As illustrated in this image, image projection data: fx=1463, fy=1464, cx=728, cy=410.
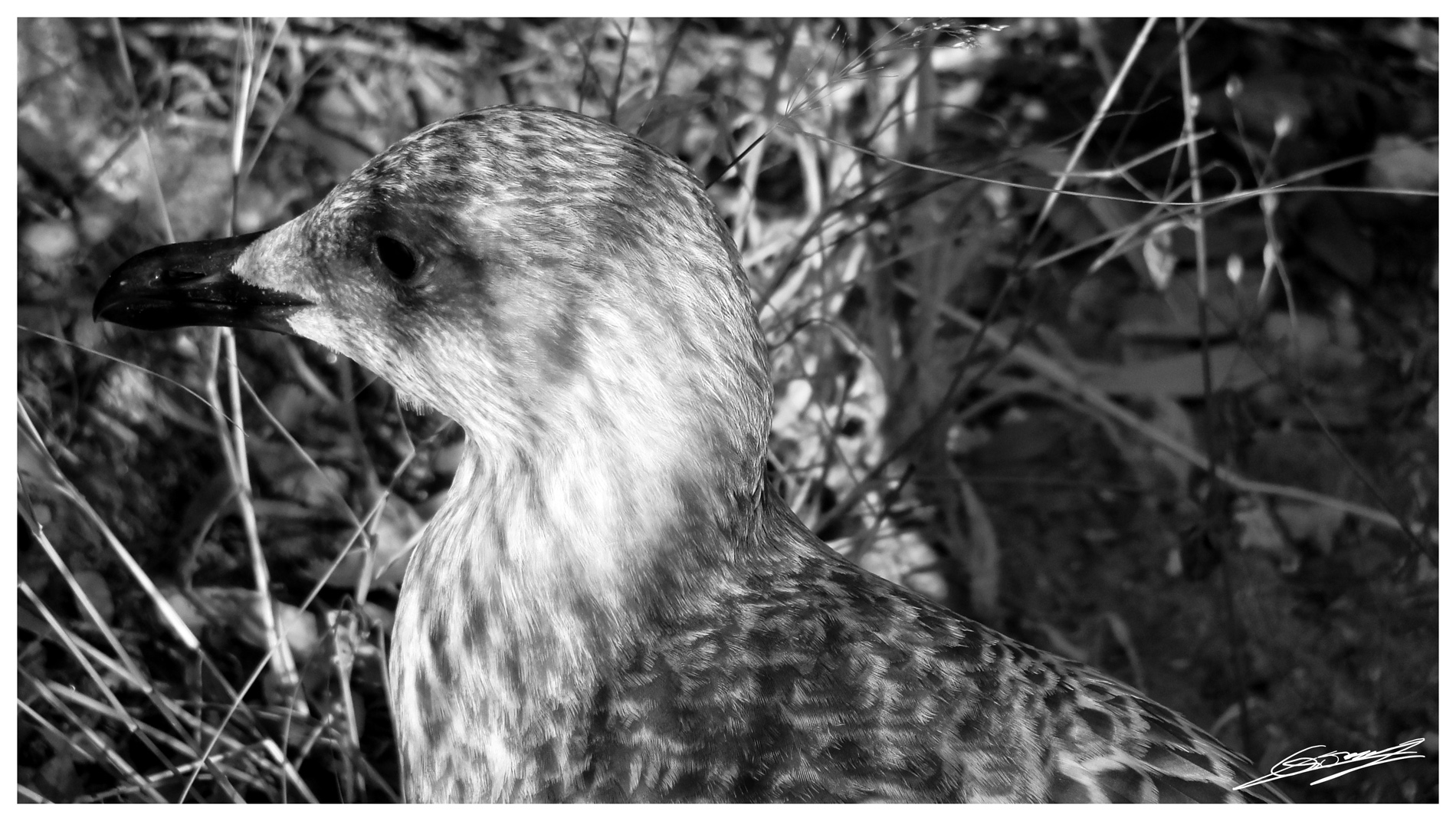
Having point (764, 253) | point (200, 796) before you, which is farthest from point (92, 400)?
point (764, 253)

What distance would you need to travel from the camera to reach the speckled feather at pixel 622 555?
1614 millimetres

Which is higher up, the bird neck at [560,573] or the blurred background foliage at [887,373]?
the blurred background foliage at [887,373]

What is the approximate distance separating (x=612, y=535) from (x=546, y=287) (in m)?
0.30

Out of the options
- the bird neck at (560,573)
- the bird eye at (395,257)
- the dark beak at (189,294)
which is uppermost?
the bird eye at (395,257)

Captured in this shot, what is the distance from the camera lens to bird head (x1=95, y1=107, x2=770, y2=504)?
5.27 ft
